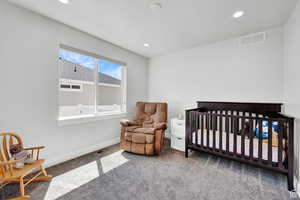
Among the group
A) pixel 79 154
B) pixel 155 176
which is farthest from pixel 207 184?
pixel 79 154

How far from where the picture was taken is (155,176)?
6.05 feet

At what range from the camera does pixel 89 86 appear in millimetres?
2779

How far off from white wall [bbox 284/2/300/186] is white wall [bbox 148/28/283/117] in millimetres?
191

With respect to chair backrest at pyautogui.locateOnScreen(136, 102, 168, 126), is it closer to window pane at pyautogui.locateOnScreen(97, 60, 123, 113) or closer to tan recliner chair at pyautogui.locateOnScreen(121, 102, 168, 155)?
tan recliner chair at pyautogui.locateOnScreen(121, 102, 168, 155)

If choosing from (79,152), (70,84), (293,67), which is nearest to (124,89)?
(70,84)

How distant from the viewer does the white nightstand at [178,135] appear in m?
2.76

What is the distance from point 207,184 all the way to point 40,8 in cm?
342

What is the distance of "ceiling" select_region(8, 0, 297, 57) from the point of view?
1.72m

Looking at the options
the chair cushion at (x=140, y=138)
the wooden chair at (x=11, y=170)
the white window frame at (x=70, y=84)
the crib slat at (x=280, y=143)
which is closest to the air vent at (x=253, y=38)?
the crib slat at (x=280, y=143)

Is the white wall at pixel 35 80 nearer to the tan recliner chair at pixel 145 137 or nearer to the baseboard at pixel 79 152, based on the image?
the baseboard at pixel 79 152

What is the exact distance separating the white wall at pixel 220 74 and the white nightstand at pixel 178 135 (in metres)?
0.60

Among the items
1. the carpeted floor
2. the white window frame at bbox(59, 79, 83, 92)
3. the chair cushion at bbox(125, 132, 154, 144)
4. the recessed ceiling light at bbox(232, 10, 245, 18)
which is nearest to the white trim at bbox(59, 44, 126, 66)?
the white window frame at bbox(59, 79, 83, 92)

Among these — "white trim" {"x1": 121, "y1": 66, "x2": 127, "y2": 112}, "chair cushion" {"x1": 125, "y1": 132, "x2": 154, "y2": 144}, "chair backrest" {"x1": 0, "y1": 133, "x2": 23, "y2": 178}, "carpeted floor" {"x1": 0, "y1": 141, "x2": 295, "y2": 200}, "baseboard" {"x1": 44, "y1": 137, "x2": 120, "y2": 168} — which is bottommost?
"carpeted floor" {"x1": 0, "y1": 141, "x2": 295, "y2": 200}

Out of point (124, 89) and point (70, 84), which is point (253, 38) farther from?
point (70, 84)
